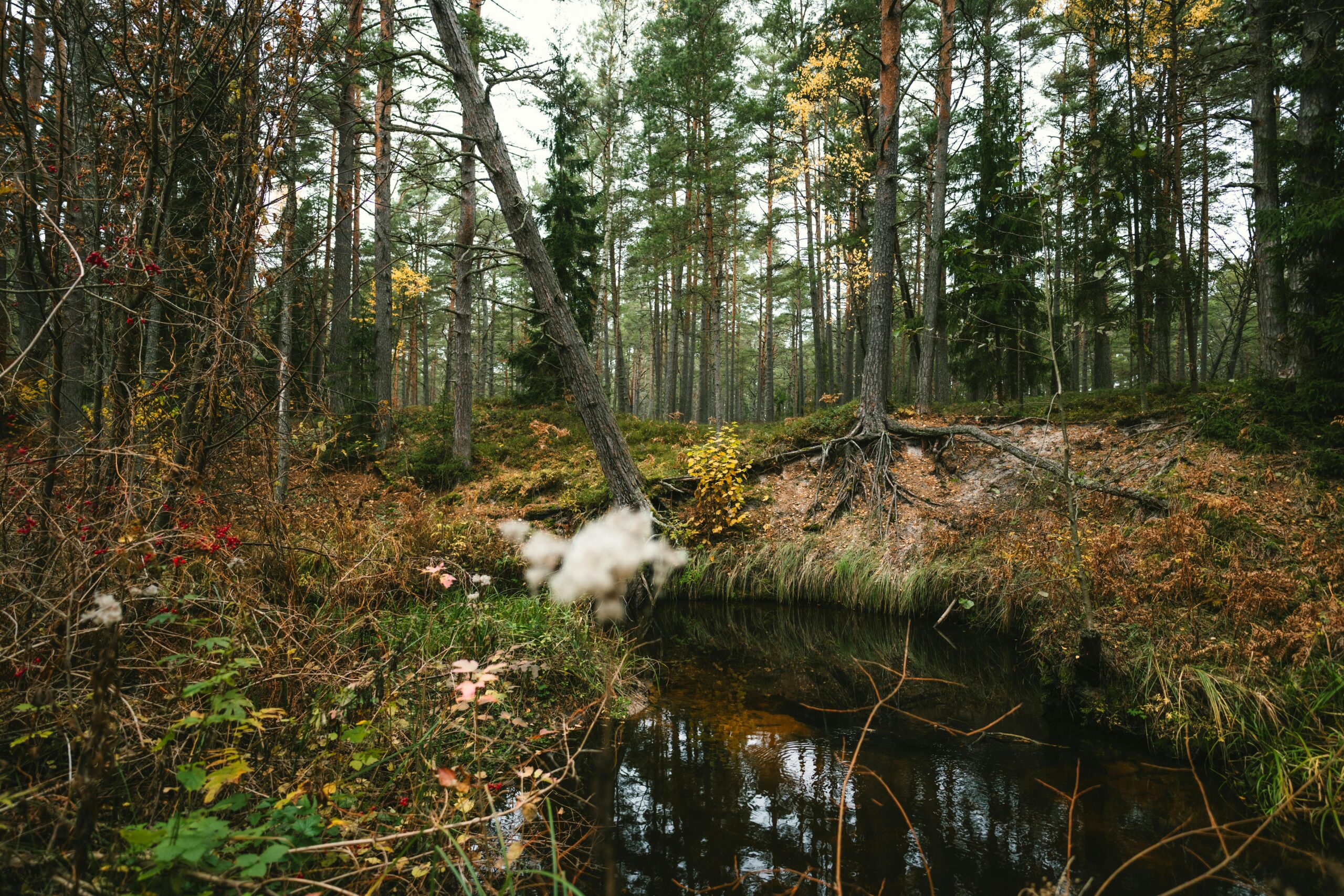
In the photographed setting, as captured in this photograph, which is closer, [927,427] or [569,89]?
[927,427]

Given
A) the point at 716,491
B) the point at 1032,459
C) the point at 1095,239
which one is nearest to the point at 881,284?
the point at 1032,459

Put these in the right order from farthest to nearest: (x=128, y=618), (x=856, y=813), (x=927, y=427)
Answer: (x=927, y=427)
(x=856, y=813)
(x=128, y=618)

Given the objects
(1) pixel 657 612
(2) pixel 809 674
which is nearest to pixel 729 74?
(1) pixel 657 612

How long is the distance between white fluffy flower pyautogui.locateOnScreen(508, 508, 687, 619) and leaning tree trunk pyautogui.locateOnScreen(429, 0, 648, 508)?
4276 millimetres

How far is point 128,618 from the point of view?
221cm

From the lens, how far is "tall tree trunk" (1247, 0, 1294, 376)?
644cm

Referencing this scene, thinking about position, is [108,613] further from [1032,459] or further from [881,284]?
[881,284]

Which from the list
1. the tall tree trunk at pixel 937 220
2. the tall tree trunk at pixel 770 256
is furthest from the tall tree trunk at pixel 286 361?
the tall tree trunk at pixel 770 256

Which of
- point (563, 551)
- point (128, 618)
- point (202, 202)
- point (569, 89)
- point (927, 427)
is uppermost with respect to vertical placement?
point (569, 89)

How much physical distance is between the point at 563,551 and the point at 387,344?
10922 mm

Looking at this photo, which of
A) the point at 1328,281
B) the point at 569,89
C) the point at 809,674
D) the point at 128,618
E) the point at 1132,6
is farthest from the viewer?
the point at 569,89

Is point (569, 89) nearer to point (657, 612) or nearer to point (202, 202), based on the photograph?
point (202, 202)

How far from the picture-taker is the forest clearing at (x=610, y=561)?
198 cm

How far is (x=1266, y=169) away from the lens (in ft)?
21.6
